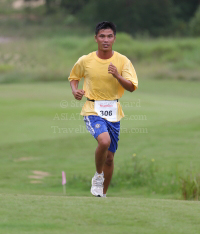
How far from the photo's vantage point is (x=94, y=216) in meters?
4.49

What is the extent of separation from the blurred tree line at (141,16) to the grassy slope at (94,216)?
47859 mm

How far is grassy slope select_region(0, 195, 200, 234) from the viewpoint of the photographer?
4.18 meters

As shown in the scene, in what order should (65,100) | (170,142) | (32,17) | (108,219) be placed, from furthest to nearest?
(32,17) → (65,100) → (170,142) → (108,219)

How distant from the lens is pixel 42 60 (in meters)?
34.9

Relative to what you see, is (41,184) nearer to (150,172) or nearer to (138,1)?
(150,172)

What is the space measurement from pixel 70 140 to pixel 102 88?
6.37 m

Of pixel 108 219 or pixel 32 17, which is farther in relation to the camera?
pixel 32 17

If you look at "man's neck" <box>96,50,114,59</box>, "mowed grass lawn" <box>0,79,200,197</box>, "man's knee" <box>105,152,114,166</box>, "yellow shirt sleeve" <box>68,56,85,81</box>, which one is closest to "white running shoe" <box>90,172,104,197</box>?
"man's knee" <box>105,152,114,166</box>

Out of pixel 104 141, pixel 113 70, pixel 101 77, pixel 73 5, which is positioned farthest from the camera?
pixel 73 5

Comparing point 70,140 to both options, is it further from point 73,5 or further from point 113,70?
point 73,5

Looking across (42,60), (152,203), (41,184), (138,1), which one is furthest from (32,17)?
(152,203)

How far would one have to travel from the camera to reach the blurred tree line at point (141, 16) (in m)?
54.1

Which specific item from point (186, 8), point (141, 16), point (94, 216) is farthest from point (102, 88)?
point (186, 8)

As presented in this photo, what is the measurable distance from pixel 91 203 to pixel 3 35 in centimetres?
4485
